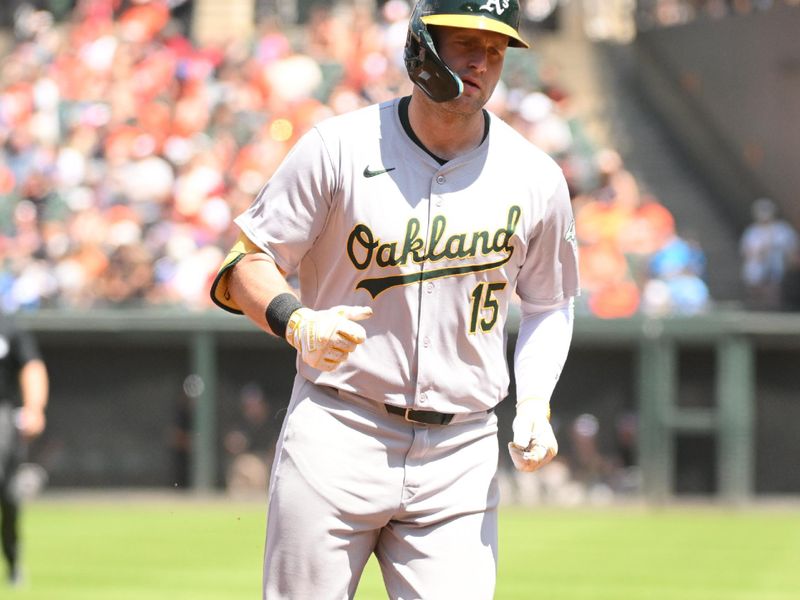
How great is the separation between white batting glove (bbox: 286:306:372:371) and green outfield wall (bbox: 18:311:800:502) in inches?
414

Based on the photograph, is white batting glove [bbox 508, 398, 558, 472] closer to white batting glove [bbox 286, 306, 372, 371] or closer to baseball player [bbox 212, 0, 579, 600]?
baseball player [bbox 212, 0, 579, 600]

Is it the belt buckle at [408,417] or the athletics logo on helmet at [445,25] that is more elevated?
the athletics logo on helmet at [445,25]

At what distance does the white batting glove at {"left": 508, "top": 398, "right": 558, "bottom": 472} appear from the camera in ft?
14.4

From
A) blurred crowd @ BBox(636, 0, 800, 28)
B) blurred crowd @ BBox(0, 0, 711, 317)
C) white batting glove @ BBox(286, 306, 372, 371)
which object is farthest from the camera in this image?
blurred crowd @ BBox(636, 0, 800, 28)

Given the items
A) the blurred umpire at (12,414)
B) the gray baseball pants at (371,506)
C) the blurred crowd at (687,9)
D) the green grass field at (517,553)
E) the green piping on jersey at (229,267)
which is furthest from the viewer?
the blurred crowd at (687,9)

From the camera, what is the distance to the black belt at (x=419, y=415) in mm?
4316

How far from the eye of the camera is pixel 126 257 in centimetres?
1551

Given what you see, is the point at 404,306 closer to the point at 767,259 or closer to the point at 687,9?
the point at 767,259

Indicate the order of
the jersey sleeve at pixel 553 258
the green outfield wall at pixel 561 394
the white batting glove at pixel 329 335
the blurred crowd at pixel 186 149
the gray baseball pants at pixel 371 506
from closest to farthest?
the white batting glove at pixel 329 335
the gray baseball pants at pixel 371 506
the jersey sleeve at pixel 553 258
the green outfield wall at pixel 561 394
the blurred crowd at pixel 186 149

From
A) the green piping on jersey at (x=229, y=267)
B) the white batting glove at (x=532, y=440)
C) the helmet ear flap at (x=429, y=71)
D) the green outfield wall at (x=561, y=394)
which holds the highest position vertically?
the helmet ear flap at (x=429, y=71)

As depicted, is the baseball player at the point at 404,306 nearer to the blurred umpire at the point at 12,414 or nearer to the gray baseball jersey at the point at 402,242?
the gray baseball jersey at the point at 402,242

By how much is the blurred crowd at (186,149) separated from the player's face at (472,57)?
10.7 m

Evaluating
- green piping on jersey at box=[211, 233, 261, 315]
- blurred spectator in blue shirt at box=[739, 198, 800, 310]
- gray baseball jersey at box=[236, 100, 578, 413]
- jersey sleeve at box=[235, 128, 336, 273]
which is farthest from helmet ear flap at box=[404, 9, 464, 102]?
blurred spectator in blue shirt at box=[739, 198, 800, 310]

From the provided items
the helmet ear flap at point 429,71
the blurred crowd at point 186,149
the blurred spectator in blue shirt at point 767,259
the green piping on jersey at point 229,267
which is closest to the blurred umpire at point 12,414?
the green piping on jersey at point 229,267
